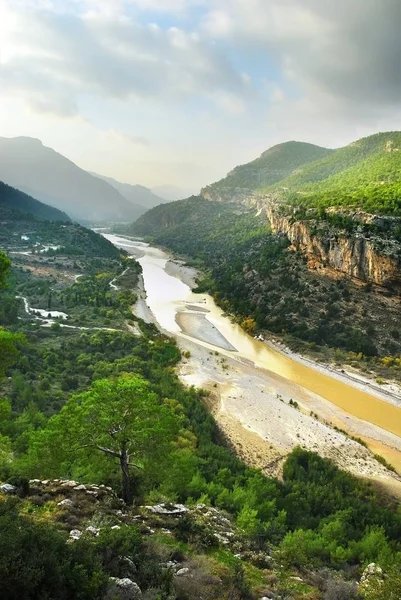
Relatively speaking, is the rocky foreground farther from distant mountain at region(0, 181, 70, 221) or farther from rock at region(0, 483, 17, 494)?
distant mountain at region(0, 181, 70, 221)

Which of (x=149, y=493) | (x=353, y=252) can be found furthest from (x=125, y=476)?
(x=353, y=252)

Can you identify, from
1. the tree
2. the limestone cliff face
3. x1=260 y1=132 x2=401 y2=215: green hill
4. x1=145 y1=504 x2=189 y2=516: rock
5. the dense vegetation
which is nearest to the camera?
Answer: the dense vegetation

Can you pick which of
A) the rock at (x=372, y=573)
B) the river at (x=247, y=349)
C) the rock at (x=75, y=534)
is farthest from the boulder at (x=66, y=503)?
the river at (x=247, y=349)

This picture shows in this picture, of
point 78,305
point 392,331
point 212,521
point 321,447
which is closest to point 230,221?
point 78,305

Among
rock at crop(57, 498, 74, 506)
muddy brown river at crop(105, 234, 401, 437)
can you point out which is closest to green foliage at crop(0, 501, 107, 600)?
rock at crop(57, 498, 74, 506)

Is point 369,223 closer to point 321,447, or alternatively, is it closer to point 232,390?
point 232,390

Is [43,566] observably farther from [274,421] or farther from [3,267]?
[274,421]
